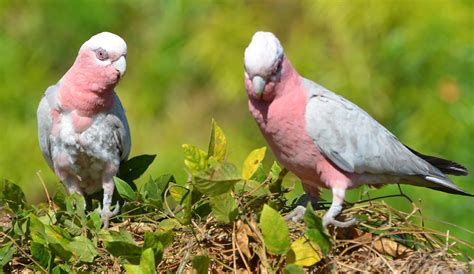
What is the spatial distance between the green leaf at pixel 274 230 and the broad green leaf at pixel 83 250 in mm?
434

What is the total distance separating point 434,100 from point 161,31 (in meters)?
1.65

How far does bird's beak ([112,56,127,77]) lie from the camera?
261 cm

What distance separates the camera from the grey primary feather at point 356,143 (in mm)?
2363

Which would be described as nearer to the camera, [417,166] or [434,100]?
[417,166]

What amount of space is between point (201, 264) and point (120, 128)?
96 centimetres

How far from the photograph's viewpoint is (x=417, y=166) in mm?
2465

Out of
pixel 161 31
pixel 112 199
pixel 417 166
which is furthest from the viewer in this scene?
pixel 161 31

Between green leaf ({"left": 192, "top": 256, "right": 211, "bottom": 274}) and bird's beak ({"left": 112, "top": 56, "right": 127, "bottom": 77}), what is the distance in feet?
2.81

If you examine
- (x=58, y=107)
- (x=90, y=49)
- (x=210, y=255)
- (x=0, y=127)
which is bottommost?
(x=0, y=127)

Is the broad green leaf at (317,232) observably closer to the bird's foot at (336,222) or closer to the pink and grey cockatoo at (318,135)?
the bird's foot at (336,222)

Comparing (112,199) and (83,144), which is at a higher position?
(83,144)

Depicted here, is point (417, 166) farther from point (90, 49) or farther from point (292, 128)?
point (90, 49)

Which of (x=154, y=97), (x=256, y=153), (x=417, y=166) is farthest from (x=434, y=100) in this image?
(x=256, y=153)

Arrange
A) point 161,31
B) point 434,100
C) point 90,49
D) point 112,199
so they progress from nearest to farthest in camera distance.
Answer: point 90,49, point 112,199, point 434,100, point 161,31
